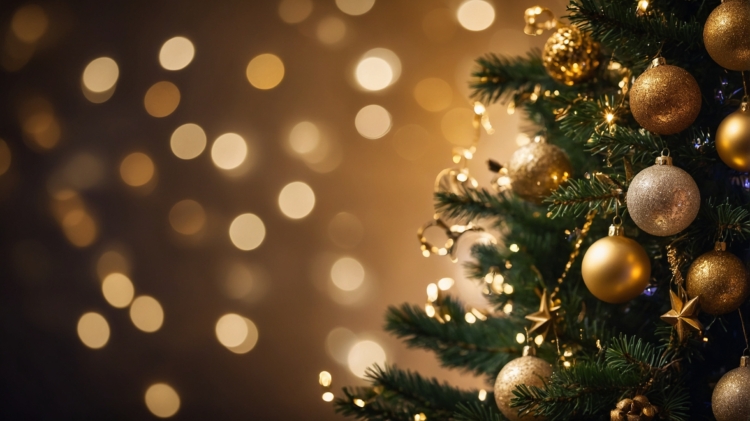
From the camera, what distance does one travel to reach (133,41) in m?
1.38

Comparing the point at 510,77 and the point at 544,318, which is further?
the point at 510,77

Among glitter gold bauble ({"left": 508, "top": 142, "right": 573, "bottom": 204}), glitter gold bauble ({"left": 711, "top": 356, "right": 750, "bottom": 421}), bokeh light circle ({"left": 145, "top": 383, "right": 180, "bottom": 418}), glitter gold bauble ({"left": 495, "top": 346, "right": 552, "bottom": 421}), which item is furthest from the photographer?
bokeh light circle ({"left": 145, "top": 383, "right": 180, "bottom": 418})

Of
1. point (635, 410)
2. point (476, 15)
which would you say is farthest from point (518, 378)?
point (476, 15)

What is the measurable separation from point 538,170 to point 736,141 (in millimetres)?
233

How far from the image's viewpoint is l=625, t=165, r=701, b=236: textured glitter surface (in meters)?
0.49

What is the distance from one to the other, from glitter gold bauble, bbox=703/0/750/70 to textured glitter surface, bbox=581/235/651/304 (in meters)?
0.19

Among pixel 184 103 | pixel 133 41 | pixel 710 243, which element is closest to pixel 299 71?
pixel 184 103

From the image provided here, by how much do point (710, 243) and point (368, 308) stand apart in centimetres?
92

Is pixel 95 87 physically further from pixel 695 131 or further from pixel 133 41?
pixel 695 131

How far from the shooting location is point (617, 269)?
533 millimetres

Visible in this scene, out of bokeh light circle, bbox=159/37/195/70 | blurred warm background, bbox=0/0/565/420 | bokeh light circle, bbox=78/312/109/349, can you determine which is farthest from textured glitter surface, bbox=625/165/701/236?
bokeh light circle, bbox=78/312/109/349

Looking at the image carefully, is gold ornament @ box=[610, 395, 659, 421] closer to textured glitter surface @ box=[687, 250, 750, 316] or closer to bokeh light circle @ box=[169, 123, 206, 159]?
textured glitter surface @ box=[687, 250, 750, 316]

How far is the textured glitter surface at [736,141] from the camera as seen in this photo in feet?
1.65

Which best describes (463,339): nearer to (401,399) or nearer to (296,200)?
(401,399)
